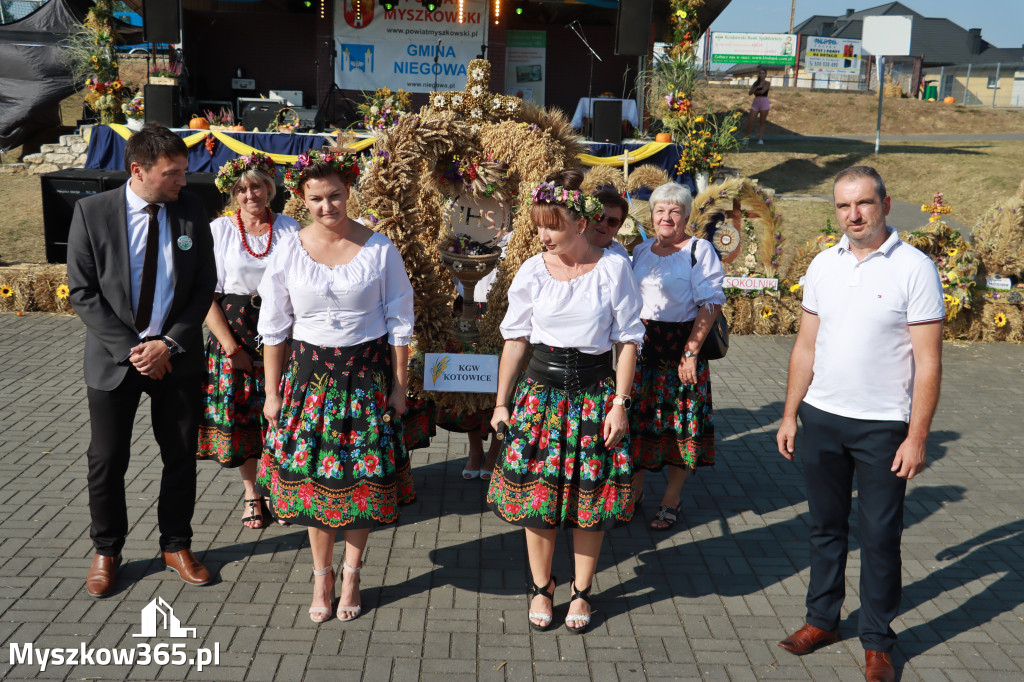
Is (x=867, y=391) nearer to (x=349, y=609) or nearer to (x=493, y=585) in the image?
(x=493, y=585)

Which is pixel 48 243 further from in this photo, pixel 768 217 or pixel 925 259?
pixel 925 259

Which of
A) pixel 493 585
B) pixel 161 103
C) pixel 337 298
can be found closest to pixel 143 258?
pixel 337 298

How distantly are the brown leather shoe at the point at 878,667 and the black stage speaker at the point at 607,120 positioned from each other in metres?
11.9

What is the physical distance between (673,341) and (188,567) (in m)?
2.66

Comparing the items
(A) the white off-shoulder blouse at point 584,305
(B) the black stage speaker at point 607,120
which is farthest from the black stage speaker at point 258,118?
(A) the white off-shoulder blouse at point 584,305

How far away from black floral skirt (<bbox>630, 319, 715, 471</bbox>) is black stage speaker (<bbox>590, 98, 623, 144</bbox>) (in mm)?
10363

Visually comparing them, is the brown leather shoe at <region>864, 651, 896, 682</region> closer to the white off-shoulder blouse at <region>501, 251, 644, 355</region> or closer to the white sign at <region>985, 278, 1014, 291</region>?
the white off-shoulder blouse at <region>501, 251, 644, 355</region>

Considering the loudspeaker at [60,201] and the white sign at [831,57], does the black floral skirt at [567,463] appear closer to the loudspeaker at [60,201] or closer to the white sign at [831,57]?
the loudspeaker at [60,201]

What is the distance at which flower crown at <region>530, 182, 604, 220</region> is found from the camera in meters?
3.35

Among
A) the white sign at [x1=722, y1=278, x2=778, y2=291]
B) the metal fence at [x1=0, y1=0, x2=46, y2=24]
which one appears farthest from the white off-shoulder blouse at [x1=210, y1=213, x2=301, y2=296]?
the metal fence at [x1=0, y1=0, x2=46, y2=24]

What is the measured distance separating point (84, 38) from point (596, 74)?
11.0 metres

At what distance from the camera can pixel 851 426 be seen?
126 inches

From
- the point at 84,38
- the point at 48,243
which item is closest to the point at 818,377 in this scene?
the point at 48,243

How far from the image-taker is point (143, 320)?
3.62 metres
